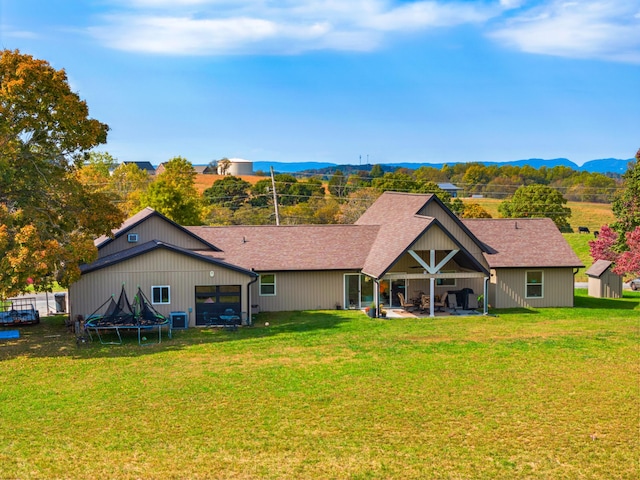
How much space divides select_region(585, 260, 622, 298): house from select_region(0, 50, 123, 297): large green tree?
29.1m

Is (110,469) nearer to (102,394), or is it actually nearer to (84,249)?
(102,394)

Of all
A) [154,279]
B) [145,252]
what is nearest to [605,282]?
[154,279]

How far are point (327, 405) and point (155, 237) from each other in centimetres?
1787

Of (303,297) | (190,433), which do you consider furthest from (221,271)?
(190,433)

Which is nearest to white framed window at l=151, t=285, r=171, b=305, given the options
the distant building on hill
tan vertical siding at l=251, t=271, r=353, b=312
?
tan vertical siding at l=251, t=271, r=353, b=312

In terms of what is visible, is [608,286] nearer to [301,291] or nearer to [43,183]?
[301,291]

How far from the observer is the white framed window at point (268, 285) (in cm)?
3212

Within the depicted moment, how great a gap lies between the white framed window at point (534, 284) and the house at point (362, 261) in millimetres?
50

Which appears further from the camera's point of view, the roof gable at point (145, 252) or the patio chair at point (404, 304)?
the patio chair at point (404, 304)

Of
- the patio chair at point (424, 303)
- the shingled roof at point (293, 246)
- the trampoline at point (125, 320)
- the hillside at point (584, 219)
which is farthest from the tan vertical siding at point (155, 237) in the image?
the hillside at point (584, 219)

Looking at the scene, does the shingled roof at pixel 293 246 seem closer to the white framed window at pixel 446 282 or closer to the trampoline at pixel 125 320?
the white framed window at pixel 446 282

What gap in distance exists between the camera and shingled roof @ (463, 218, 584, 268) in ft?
109

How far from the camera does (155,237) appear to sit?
1268 inches

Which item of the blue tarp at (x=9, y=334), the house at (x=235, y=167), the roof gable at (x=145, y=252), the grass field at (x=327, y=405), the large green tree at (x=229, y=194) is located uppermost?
the house at (x=235, y=167)
